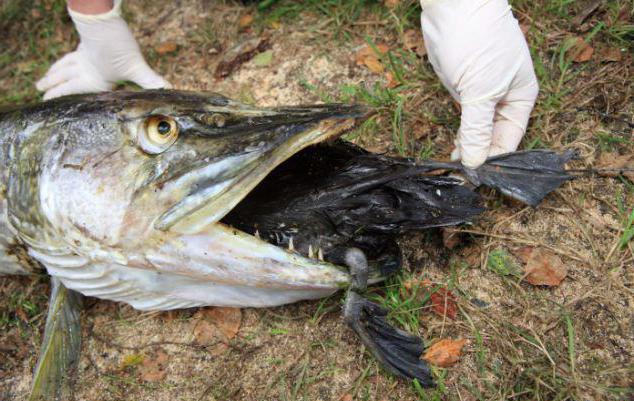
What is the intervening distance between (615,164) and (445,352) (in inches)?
51.3

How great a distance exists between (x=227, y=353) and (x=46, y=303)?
3.86 feet

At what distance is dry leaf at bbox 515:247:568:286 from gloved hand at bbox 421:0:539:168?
1.64 feet

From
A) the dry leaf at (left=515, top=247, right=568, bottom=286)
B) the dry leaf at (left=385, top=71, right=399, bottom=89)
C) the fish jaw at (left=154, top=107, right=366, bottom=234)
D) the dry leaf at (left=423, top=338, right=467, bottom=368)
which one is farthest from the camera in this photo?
the dry leaf at (left=385, top=71, right=399, bottom=89)

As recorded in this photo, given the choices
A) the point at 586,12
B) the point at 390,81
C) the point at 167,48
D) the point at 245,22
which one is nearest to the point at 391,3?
the point at 390,81

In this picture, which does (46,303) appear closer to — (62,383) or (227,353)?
(62,383)

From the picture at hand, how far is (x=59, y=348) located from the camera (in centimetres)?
274

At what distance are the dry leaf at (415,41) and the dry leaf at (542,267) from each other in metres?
1.40

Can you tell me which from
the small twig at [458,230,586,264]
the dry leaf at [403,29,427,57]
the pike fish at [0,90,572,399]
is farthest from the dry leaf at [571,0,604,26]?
the small twig at [458,230,586,264]

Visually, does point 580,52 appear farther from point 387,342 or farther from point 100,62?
point 100,62

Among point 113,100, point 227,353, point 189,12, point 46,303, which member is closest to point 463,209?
point 227,353

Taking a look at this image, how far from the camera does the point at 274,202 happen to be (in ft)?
7.88

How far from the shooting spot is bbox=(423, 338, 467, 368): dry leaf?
238cm

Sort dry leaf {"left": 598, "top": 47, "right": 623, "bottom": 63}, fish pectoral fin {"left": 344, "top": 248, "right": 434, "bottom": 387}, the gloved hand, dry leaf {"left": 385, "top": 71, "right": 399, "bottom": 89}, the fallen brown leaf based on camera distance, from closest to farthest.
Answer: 1. fish pectoral fin {"left": 344, "top": 248, "right": 434, "bottom": 387}
2. the gloved hand
3. dry leaf {"left": 598, "top": 47, "right": 623, "bottom": 63}
4. dry leaf {"left": 385, "top": 71, "right": 399, "bottom": 89}
5. the fallen brown leaf

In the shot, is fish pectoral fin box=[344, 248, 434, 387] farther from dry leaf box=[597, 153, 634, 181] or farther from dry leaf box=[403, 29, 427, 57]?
dry leaf box=[403, 29, 427, 57]
